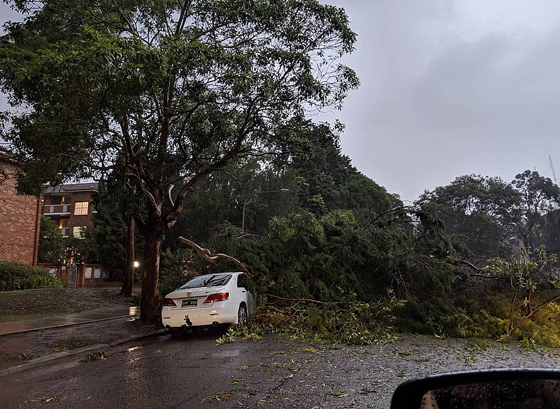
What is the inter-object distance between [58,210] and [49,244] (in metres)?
15.9

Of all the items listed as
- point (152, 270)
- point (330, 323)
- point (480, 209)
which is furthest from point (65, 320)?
point (480, 209)

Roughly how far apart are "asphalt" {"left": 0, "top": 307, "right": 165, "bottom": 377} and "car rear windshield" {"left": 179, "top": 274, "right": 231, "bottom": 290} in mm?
1591

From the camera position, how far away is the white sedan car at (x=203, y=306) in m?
10.4

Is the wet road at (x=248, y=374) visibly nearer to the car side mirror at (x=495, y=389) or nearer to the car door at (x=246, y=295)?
the car door at (x=246, y=295)

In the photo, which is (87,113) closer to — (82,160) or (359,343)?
(82,160)

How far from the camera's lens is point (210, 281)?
11328mm

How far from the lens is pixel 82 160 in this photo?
37.8 ft

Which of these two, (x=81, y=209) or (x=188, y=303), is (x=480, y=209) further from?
(x=188, y=303)

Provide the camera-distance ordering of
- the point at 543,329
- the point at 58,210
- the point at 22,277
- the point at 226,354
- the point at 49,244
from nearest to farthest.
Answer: the point at 226,354 < the point at 543,329 < the point at 22,277 < the point at 49,244 < the point at 58,210

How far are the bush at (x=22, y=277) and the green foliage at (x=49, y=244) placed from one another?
10.3m

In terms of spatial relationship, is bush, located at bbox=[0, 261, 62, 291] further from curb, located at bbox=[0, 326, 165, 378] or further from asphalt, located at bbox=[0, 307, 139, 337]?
curb, located at bbox=[0, 326, 165, 378]

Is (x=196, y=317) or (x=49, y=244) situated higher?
(x=49, y=244)

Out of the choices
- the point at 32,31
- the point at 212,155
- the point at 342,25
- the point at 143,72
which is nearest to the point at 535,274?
the point at 342,25

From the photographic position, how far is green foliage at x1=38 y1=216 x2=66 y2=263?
105ft
